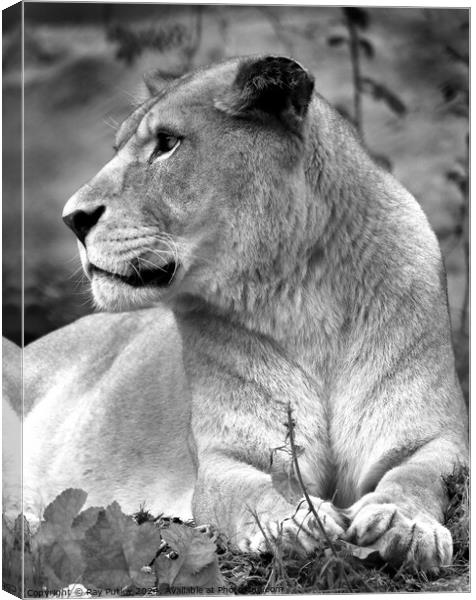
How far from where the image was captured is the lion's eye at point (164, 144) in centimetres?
435

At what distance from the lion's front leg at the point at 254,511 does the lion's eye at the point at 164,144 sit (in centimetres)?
94

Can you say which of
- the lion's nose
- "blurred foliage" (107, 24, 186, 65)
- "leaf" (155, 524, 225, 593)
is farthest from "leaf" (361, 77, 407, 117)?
"leaf" (155, 524, 225, 593)

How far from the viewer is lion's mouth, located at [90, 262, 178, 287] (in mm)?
4305

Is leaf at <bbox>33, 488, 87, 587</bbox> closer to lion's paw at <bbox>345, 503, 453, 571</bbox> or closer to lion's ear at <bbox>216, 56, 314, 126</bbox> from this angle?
lion's paw at <bbox>345, 503, 453, 571</bbox>

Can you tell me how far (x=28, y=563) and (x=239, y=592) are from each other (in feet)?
1.92

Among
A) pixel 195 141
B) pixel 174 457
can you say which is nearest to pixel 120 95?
pixel 195 141

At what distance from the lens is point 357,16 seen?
4.46 metres

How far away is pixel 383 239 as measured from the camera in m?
4.46

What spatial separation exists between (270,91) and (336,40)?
350mm

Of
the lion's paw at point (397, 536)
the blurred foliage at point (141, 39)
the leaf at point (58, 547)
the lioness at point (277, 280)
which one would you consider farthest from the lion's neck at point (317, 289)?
the leaf at point (58, 547)

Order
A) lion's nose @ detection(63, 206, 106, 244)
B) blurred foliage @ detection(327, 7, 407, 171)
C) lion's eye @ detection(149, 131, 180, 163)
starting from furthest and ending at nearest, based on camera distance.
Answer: blurred foliage @ detection(327, 7, 407, 171)
lion's eye @ detection(149, 131, 180, 163)
lion's nose @ detection(63, 206, 106, 244)

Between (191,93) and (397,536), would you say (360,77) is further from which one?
(397,536)

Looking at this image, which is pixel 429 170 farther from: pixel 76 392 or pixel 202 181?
pixel 76 392

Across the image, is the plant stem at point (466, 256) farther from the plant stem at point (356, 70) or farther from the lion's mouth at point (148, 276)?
the lion's mouth at point (148, 276)
